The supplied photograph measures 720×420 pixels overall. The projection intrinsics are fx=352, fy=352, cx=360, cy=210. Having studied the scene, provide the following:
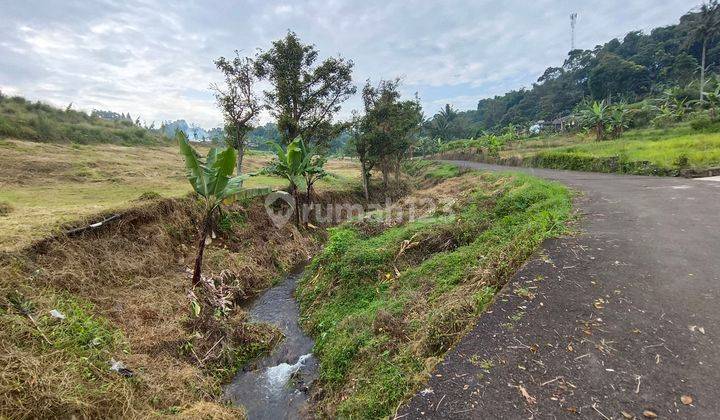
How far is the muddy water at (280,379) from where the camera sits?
5.07 meters

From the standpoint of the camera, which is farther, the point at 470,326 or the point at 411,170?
the point at 411,170

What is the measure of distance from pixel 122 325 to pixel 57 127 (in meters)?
20.4

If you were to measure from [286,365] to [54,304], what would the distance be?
3.63m

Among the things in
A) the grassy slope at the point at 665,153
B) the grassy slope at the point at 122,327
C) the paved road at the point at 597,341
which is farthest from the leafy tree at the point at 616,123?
the grassy slope at the point at 122,327

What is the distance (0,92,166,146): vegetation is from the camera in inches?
697

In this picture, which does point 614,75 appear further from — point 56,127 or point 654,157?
point 56,127

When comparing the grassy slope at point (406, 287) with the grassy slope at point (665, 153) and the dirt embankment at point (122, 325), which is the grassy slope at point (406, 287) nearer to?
the dirt embankment at point (122, 325)

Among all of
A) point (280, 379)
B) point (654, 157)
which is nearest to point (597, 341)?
point (280, 379)

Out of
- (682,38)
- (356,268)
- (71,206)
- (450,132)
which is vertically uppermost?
(682,38)

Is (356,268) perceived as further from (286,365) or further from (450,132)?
(450,132)

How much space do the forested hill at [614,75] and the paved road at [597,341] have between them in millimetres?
50795

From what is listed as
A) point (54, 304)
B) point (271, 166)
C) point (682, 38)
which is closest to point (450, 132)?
point (682, 38)

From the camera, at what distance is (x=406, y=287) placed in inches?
262

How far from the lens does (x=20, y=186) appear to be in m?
10.5
